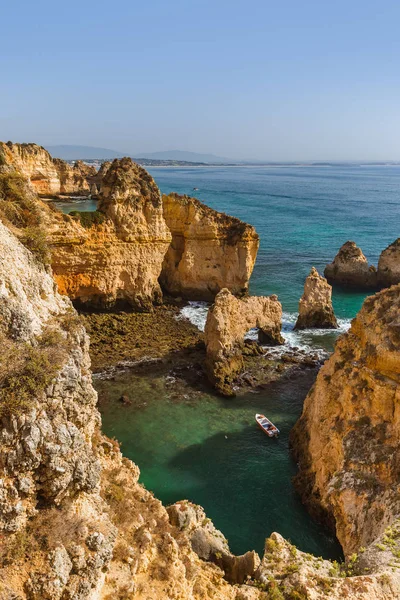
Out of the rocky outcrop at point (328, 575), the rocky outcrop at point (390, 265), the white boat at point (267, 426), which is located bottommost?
the white boat at point (267, 426)

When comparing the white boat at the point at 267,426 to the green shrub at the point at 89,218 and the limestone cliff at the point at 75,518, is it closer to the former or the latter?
the limestone cliff at the point at 75,518

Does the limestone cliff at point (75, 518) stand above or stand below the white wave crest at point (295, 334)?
above

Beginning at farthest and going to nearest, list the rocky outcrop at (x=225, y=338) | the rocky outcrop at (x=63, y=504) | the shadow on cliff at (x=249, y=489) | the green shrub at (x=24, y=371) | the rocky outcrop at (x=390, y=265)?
1. the rocky outcrop at (x=390, y=265)
2. the rocky outcrop at (x=225, y=338)
3. the shadow on cliff at (x=249, y=489)
4. the green shrub at (x=24, y=371)
5. the rocky outcrop at (x=63, y=504)

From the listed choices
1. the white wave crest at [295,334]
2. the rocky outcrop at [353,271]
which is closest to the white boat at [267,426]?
the white wave crest at [295,334]

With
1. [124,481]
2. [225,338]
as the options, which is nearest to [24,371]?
[124,481]

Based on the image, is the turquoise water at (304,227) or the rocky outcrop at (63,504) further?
the turquoise water at (304,227)

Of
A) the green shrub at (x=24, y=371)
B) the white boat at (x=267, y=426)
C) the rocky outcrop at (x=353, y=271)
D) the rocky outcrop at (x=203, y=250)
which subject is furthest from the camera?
the rocky outcrop at (x=353, y=271)

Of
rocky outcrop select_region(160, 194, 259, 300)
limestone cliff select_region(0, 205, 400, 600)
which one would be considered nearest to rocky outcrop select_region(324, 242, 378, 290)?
rocky outcrop select_region(160, 194, 259, 300)
